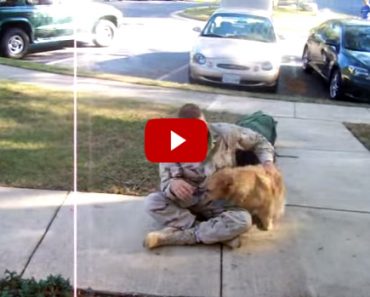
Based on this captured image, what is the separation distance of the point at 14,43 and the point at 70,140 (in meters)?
7.75

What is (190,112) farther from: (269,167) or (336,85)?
(336,85)

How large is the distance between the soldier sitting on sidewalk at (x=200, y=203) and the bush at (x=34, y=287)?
83 cm

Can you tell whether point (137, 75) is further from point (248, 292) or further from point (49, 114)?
point (248, 292)

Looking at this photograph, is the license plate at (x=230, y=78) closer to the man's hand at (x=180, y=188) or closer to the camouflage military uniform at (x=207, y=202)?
the camouflage military uniform at (x=207, y=202)

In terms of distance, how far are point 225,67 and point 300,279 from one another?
7146 mm

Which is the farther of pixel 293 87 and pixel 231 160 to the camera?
pixel 293 87

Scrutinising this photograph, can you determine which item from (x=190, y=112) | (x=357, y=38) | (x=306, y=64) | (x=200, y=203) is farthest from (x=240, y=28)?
(x=190, y=112)

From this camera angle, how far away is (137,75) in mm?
12227

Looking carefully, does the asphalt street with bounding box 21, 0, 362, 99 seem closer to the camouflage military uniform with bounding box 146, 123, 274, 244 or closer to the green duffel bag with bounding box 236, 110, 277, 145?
the green duffel bag with bounding box 236, 110, 277, 145

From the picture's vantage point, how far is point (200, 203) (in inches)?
153

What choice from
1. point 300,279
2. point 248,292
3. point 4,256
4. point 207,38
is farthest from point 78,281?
point 207,38

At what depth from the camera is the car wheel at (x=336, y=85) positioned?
10.4 metres

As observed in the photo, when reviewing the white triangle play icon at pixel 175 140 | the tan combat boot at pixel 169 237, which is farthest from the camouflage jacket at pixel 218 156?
the white triangle play icon at pixel 175 140

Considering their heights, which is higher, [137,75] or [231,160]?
[231,160]
